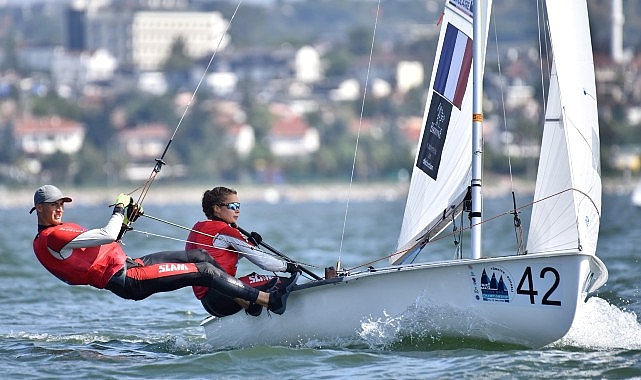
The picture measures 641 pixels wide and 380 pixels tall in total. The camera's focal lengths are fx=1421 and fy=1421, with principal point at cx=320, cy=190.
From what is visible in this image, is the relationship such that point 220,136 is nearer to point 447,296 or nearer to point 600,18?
point 600,18

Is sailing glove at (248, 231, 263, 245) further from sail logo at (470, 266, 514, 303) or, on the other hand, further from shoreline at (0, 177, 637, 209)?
shoreline at (0, 177, 637, 209)

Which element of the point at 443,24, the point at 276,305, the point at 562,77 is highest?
the point at 443,24

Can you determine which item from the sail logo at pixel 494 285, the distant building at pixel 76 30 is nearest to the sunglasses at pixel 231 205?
the sail logo at pixel 494 285

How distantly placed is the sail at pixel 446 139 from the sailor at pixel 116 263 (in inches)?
46.0

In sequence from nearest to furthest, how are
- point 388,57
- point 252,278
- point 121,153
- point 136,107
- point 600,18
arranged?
point 252,278
point 121,153
point 136,107
point 600,18
point 388,57

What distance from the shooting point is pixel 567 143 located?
8.55m

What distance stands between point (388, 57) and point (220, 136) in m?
47.2

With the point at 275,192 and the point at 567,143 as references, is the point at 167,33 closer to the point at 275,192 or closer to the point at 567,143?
the point at 275,192

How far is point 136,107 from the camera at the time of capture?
106750mm

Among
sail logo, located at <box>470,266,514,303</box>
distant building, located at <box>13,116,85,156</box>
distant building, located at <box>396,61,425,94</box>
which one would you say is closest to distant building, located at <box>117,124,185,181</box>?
distant building, located at <box>13,116,85,156</box>

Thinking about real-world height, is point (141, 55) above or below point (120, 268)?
above

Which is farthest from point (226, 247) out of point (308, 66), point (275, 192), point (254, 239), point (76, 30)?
point (76, 30)

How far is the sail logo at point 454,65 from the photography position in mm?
9297

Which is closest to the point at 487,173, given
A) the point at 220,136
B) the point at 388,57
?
the point at 220,136
